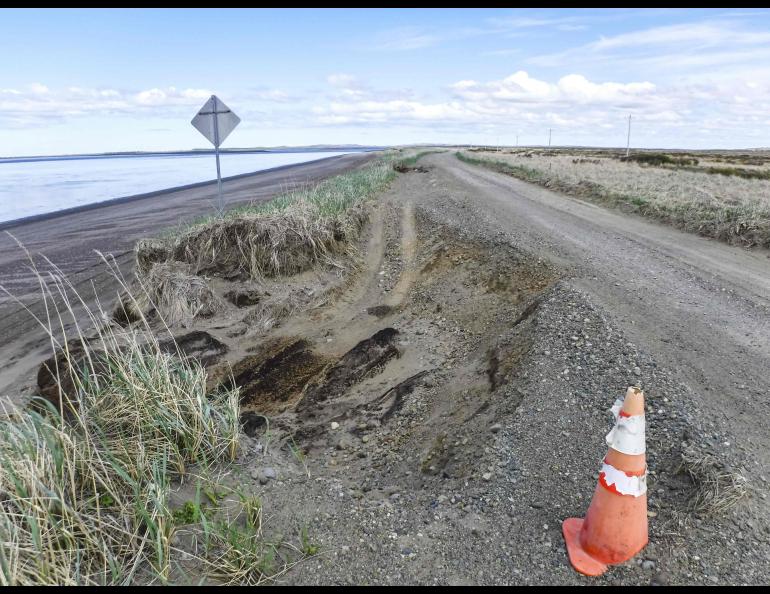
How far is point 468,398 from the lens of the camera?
5062 millimetres

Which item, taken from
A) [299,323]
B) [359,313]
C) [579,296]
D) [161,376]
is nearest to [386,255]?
[359,313]

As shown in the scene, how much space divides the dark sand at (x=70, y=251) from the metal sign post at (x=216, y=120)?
1975 mm

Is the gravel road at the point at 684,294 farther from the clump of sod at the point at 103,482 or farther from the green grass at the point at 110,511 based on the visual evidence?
the clump of sod at the point at 103,482

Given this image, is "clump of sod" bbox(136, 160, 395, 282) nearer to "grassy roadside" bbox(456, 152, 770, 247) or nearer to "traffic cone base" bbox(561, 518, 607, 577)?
"traffic cone base" bbox(561, 518, 607, 577)

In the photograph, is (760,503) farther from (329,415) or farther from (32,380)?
(32,380)

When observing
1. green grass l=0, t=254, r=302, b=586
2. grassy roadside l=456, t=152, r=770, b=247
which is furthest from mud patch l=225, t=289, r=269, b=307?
grassy roadside l=456, t=152, r=770, b=247

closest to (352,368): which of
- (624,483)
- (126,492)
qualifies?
(126,492)

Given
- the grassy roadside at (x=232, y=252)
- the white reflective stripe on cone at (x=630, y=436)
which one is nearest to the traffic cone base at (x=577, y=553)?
the white reflective stripe on cone at (x=630, y=436)

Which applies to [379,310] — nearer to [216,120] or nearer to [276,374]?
[276,374]

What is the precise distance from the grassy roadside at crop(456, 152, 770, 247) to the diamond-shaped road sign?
10165 millimetres

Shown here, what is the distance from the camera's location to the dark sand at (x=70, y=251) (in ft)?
23.7

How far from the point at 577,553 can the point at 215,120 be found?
10.6m

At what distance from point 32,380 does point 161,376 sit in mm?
3692

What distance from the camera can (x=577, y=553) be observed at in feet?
8.76
